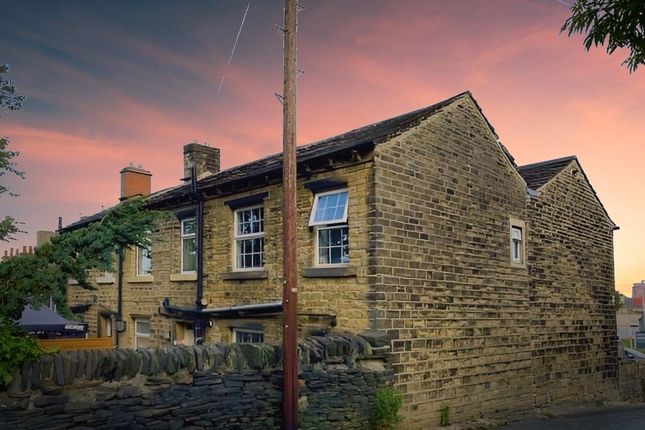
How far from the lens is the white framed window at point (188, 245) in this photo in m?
16.8

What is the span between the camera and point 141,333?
18.8m

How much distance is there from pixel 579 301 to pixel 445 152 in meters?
8.42

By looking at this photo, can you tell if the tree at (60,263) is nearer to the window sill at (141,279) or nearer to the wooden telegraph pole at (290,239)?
the wooden telegraph pole at (290,239)

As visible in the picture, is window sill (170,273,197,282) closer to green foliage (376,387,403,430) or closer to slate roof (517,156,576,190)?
green foliage (376,387,403,430)

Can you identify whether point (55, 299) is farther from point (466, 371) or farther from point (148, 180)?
point (148, 180)

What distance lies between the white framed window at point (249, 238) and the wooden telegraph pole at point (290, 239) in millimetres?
5229

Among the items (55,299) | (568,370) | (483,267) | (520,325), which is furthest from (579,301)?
(55,299)

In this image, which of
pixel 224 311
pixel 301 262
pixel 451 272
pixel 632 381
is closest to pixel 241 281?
pixel 224 311

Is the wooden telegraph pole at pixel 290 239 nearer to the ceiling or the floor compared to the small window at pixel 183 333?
nearer to the ceiling

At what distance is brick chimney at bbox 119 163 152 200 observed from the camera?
22734mm

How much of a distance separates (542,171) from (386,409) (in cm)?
1138

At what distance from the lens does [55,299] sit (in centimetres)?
780

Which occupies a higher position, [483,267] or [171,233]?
[171,233]

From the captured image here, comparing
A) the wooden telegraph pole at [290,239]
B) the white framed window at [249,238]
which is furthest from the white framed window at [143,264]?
the wooden telegraph pole at [290,239]
